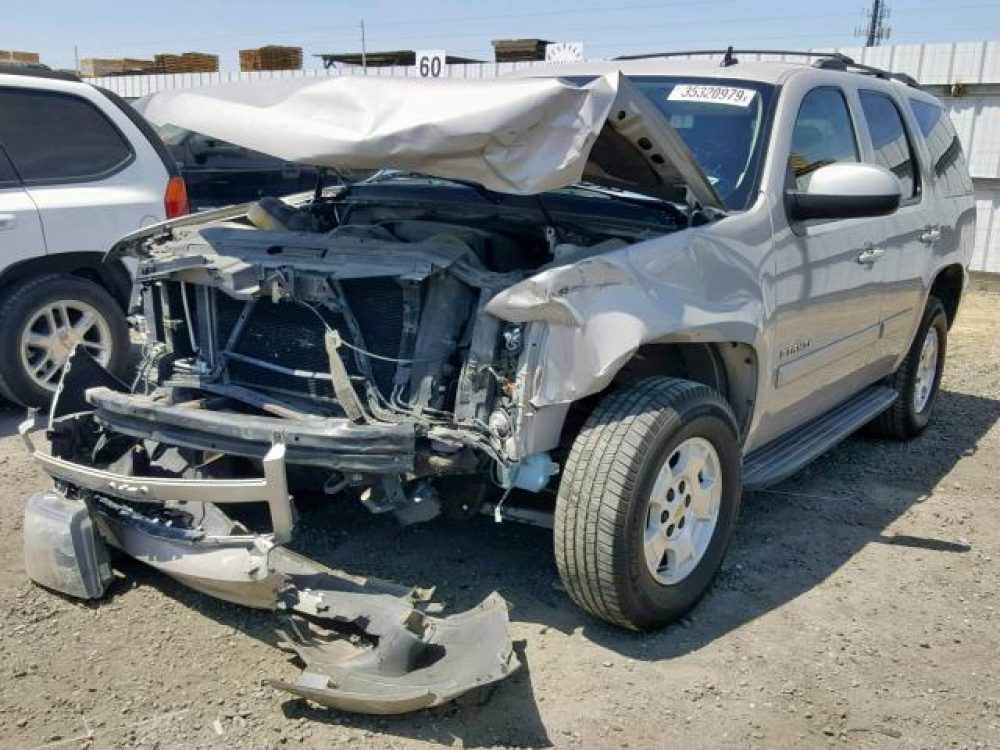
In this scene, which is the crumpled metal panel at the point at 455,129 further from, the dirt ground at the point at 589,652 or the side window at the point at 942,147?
the side window at the point at 942,147

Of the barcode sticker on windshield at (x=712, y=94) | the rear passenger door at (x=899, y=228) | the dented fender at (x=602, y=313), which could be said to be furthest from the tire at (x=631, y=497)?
the rear passenger door at (x=899, y=228)

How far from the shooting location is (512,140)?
10.0ft

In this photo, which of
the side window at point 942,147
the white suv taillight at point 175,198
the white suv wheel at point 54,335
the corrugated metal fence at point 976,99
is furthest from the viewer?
the corrugated metal fence at point 976,99

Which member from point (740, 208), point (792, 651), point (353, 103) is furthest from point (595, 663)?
point (353, 103)

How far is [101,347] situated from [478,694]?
411 centimetres

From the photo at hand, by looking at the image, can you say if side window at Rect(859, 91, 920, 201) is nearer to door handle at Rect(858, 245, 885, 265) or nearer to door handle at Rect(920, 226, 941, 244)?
door handle at Rect(920, 226, 941, 244)

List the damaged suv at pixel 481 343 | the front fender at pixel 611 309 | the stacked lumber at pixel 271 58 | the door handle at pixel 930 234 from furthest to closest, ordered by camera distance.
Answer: the stacked lumber at pixel 271 58 → the door handle at pixel 930 234 → the damaged suv at pixel 481 343 → the front fender at pixel 611 309

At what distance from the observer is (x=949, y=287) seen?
610 cm

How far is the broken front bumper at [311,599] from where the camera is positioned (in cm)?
279

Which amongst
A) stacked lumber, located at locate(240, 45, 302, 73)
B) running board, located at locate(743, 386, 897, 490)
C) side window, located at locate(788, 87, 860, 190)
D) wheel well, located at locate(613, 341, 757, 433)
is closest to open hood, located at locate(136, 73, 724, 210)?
wheel well, located at locate(613, 341, 757, 433)

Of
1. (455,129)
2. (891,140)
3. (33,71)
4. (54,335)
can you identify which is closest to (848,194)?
(891,140)

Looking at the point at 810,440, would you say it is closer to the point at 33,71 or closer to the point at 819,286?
the point at 819,286

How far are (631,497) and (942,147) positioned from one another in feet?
13.0

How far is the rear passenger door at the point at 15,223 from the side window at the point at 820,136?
14.3 feet
